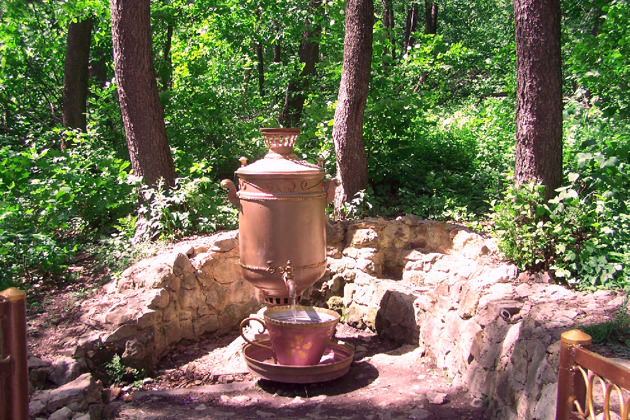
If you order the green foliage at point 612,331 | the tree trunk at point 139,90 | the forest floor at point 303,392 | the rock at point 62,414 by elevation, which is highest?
the tree trunk at point 139,90

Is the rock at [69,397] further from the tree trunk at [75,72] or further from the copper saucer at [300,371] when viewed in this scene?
the tree trunk at [75,72]

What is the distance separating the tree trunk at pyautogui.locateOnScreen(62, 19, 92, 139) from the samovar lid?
193 inches

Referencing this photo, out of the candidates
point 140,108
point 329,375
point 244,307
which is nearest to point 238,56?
point 140,108

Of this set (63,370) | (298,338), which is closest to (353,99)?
(298,338)

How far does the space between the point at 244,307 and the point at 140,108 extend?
2597 millimetres

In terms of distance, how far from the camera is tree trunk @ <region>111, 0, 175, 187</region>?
21.0ft

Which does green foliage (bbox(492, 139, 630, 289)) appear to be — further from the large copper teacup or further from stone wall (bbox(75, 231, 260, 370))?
stone wall (bbox(75, 231, 260, 370))

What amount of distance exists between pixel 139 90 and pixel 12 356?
191 inches

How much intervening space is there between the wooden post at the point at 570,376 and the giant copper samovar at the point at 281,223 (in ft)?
9.53

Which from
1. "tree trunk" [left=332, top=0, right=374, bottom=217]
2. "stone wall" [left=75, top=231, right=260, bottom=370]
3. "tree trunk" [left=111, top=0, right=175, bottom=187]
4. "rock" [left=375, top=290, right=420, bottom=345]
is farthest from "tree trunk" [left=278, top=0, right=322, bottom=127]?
"rock" [left=375, top=290, right=420, bottom=345]

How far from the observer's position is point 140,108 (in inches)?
257

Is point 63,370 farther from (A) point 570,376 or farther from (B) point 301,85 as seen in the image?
(B) point 301,85

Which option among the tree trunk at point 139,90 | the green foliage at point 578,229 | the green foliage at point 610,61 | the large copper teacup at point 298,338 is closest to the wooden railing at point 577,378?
the green foliage at point 578,229

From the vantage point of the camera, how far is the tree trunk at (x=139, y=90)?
6.41 m
